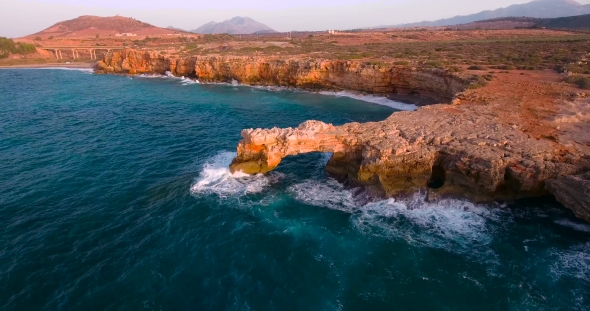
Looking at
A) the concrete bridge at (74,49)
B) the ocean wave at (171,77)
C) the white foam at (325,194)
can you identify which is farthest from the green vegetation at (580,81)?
the concrete bridge at (74,49)

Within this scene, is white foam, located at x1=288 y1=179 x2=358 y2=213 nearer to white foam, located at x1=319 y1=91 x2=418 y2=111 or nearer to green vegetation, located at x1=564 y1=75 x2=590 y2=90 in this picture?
white foam, located at x1=319 y1=91 x2=418 y2=111

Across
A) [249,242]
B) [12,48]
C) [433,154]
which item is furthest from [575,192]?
[12,48]

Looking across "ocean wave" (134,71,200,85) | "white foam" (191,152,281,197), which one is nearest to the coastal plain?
"white foam" (191,152,281,197)

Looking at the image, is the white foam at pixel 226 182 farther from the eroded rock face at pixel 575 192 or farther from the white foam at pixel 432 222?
the eroded rock face at pixel 575 192

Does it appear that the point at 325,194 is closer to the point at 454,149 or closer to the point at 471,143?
the point at 454,149

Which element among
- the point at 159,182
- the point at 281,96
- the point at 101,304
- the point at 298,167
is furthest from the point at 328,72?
the point at 101,304

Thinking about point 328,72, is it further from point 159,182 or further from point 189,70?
point 159,182

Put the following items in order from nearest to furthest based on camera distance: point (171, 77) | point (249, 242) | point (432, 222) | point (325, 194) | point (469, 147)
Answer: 1. point (249, 242)
2. point (432, 222)
3. point (469, 147)
4. point (325, 194)
5. point (171, 77)
